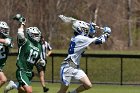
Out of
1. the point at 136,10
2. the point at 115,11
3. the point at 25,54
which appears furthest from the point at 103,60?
the point at 136,10

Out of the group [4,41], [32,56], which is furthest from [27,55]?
[4,41]

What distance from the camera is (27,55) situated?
1247 cm

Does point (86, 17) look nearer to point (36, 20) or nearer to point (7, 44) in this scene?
point (36, 20)

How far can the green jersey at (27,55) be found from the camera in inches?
491

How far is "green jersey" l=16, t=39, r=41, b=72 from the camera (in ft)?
40.9

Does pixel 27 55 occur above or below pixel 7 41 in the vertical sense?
below

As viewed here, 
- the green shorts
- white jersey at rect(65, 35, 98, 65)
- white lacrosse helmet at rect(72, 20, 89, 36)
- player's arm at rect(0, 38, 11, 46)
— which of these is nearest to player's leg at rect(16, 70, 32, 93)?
the green shorts

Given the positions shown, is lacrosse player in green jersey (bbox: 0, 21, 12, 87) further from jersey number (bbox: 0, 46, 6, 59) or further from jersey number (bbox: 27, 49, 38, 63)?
jersey number (bbox: 27, 49, 38, 63)

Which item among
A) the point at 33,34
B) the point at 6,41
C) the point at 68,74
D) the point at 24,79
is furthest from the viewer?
Result: the point at 6,41

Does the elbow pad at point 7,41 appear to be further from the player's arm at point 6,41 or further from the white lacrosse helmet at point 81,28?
the white lacrosse helmet at point 81,28

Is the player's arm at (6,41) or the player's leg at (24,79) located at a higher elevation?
the player's arm at (6,41)

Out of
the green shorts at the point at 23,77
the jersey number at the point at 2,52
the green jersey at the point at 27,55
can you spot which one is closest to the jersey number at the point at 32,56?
the green jersey at the point at 27,55

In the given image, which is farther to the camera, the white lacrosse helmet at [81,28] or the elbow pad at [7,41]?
the elbow pad at [7,41]

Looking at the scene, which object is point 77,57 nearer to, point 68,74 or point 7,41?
point 68,74
